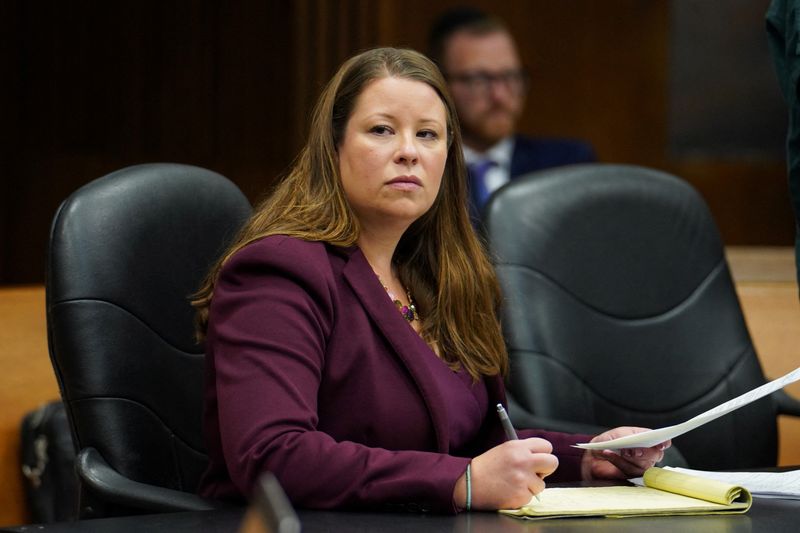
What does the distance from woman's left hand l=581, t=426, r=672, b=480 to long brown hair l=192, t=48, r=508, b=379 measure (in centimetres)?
20

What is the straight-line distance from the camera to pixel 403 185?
71.7 inches

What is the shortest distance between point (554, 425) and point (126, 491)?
746mm

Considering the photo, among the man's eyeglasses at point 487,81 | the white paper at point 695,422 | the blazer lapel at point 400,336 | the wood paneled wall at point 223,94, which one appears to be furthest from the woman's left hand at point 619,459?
the wood paneled wall at point 223,94

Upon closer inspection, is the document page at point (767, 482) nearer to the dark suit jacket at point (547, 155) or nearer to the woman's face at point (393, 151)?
the woman's face at point (393, 151)

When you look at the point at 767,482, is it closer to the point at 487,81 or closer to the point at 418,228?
the point at 418,228

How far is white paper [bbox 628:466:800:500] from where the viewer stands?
1696 mm

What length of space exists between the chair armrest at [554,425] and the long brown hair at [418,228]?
9.3 inches

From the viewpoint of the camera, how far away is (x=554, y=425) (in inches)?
87.9

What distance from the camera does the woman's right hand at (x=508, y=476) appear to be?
1.50 metres

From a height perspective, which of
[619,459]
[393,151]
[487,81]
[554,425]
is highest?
[393,151]

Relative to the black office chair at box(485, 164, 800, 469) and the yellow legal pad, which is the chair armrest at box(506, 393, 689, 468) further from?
the yellow legal pad

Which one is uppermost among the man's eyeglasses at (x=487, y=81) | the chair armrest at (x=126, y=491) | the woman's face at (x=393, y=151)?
the woman's face at (x=393, y=151)

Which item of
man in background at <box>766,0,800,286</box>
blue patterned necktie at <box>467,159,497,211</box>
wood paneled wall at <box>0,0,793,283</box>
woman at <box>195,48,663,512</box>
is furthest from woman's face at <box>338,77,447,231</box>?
wood paneled wall at <box>0,0,793,283</box>

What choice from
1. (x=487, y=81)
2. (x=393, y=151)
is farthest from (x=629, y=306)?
(x=487, y=81)
